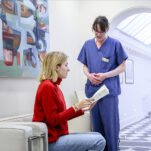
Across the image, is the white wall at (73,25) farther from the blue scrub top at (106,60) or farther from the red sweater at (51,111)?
the red sweater at (51,111)

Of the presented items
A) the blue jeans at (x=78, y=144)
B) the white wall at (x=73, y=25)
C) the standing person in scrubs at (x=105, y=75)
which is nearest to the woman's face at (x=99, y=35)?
the standing person in scrubs at (x=105, y=75)

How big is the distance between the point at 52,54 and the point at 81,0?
102 inches

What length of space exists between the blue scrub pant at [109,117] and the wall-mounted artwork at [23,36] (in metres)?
0.85

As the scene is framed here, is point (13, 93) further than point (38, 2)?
No

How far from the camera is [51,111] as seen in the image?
1.95 metres

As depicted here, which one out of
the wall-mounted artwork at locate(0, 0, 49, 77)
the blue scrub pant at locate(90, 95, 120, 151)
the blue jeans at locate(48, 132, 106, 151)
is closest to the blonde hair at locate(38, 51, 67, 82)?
the blue jeans at locate(48, 132, 106, 151)

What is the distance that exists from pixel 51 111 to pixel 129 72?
6227 mm

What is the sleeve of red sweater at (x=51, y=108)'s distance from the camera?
1947 millimetres

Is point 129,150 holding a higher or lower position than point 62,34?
lower

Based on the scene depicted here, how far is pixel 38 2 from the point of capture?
3.36m

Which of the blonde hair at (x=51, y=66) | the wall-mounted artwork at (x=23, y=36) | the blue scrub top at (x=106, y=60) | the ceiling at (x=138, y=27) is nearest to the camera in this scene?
the blonde hair at (x=51, y=66)

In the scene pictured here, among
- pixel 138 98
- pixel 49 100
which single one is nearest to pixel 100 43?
pixel 49 100

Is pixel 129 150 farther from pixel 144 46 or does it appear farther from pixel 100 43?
pixel 144 46

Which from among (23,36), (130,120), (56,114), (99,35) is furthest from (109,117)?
(130,120)
